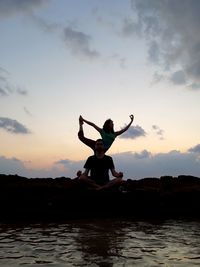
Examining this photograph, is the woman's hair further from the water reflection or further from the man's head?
the water reflection

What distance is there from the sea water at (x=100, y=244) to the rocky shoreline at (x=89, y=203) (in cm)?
91

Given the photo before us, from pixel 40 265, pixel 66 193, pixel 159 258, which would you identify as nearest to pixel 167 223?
pixel 66 193

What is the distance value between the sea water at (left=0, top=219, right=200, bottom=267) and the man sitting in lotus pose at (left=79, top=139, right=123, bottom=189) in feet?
5.16

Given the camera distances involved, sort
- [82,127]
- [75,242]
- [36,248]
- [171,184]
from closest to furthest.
→ [36,248], [75,242], [82,127], [171,184]

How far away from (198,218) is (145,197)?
1515 millimetres

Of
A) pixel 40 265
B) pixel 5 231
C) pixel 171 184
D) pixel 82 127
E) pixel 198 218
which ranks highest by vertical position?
pixel 82 127

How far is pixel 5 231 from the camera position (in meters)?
7.68

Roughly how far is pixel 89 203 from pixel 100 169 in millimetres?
1040

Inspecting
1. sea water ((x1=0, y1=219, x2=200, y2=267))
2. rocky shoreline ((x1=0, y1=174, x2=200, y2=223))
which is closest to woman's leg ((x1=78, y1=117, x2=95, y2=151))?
rocky shoreline ((x1=0, y1=174, x2=200, y2=223))

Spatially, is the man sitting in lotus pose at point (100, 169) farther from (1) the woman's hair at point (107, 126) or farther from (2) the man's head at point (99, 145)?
(1) the woman's hair at point (107, 126)

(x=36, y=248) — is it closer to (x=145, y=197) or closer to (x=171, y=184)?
(x=145, y=197)

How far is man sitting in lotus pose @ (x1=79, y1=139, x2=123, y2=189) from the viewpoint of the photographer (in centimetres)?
1030

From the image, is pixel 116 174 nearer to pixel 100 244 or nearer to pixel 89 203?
pixel 89 203

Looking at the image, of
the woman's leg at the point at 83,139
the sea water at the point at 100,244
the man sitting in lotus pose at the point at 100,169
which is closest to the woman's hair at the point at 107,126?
the woman's leg at the point at 83,139
